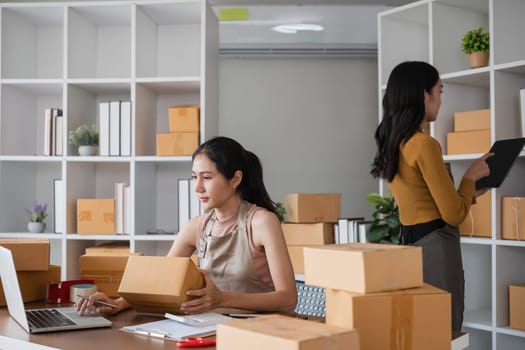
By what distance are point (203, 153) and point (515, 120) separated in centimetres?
178

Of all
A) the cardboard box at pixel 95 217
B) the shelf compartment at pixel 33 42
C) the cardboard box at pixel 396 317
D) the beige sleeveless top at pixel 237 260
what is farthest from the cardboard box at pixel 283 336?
the shelf compartment at pixel 33 42

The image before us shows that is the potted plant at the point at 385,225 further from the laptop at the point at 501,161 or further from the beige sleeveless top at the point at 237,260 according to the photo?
the beige sleeveless top at the point at 237,260

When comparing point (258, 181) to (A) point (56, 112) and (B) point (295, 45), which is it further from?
(B) point (295, 45)

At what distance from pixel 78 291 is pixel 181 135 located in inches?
62.7

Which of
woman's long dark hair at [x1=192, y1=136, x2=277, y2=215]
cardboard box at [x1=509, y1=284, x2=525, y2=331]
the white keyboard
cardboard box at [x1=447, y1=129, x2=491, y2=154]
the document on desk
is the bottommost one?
cardboard box at [x1=509, y1=284, x2=525, y2=331]

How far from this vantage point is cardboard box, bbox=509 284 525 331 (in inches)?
119

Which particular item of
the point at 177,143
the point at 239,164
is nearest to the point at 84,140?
the point at 177,143

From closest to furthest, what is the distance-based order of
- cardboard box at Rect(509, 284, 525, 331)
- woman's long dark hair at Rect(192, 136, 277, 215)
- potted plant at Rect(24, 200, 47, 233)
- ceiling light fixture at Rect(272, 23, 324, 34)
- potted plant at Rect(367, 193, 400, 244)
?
1. woman's long dark hair at Rect(192, 136, 277, 215)
2. cardboard box at Rect(509, 284, 525, 331)
3. potted plant at Rect(367, 193, 400, 244)
4. potted plant at Rect(24, 200, 47, 233)
5. ceiling light fixture at Rect(272, 23, 324, 34)

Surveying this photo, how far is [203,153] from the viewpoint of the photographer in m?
2.24

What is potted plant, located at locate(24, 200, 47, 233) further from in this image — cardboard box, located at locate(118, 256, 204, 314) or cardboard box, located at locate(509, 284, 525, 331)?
cardboard box, located at locate(509, 284, 525, 331)

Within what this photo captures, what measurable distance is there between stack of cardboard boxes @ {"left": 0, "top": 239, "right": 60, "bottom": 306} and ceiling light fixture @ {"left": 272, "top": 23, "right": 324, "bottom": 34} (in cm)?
356

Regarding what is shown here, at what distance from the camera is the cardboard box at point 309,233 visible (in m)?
3.78

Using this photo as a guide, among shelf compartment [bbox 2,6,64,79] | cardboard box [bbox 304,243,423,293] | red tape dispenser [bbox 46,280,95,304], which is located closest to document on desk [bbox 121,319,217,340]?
cardboard box [bbox 304,243,423,293]

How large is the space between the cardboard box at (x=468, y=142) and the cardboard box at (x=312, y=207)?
2.68 ft
